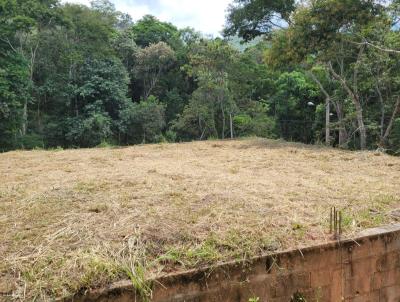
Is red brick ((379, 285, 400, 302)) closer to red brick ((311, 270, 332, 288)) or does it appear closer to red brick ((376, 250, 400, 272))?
red brick ((376, 250, 400, 272))

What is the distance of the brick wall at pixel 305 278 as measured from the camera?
2.19 metres

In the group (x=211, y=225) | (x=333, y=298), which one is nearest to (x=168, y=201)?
(x=211, y=225)

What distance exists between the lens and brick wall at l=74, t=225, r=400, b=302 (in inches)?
86.4

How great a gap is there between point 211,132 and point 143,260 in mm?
13040

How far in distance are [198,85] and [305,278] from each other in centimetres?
1276

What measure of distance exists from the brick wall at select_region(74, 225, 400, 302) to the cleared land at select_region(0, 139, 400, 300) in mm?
80

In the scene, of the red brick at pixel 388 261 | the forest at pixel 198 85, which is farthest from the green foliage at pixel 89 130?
the red brick at pixel 388 261

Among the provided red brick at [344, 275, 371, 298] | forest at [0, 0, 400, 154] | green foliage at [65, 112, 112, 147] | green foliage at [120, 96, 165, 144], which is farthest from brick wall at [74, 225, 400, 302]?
green foliage at [120, 96, 165, 144]

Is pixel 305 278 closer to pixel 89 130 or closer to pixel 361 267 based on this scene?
pixel 361 267

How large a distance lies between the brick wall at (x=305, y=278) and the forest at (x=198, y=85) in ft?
22.4

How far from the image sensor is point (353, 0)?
26.8 ft

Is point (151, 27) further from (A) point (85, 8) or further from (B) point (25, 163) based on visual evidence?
(B) point (25, 163)

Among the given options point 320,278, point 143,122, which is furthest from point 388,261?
point 143,122

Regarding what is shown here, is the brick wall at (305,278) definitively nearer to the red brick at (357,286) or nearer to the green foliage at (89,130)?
the red brick at (357,286)
